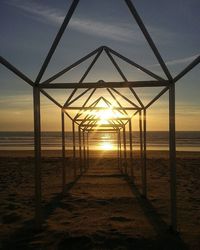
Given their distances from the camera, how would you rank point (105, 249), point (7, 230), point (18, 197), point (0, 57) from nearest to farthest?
point (0, 57) < point (105, 249) < point (7, 230) < point (18, 197)

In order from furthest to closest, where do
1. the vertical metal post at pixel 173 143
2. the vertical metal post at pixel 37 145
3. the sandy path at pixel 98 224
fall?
the vertical metal post at pixel 37 145
the vertical metal post at pixel 173 143
the sandy path at pixel 98 224

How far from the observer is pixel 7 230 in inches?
272

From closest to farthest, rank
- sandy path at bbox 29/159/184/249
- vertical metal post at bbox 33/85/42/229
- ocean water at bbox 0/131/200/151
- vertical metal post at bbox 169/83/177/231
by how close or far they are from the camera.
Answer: sandy path at bbox 29/159/184/249
vertical metal post at bbox 169/83/177/231
vertical metal post at bbox 33/85/42/229
ocean water at bbox 0/131/200/151

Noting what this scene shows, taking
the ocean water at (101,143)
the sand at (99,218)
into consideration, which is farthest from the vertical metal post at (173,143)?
the ocean water at (101,143)

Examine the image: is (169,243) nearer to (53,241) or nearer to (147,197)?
(53,241)

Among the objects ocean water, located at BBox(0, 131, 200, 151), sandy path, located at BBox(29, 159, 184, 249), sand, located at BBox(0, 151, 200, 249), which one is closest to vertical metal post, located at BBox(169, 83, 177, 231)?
sand, located at BBox(0, 151, 200, 249)

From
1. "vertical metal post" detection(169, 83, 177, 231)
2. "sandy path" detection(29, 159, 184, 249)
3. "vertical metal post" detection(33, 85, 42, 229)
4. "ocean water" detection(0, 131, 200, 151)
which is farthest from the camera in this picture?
"ocean water" detection(0, 131, 200, 151)

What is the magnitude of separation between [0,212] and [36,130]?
8.12 feet

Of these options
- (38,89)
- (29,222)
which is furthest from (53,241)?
(38,89)

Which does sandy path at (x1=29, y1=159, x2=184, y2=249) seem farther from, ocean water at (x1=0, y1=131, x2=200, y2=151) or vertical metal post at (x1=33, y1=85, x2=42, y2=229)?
ocean water at (x1=0, y1=131, x2=200, y2=151)

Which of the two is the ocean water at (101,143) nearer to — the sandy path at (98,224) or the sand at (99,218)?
the sand at (99,218)

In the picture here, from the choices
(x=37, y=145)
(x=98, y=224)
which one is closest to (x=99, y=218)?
(x=98, y=224)

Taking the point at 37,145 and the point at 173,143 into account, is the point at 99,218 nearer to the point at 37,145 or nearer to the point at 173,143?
the point at 37,145

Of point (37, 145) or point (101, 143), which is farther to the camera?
point (101, 143)
